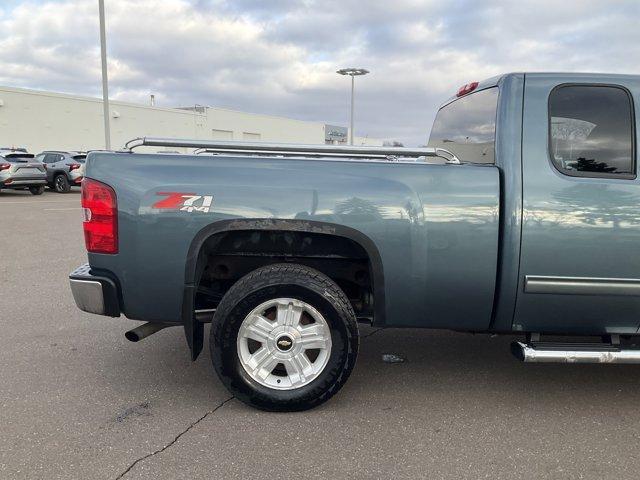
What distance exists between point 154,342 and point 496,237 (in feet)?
9.76

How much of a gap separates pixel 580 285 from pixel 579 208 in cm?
45

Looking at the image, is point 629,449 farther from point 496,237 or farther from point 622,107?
point 622,107

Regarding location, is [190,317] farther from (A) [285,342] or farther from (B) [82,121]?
(B) [82,121]

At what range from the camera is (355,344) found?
3172mm

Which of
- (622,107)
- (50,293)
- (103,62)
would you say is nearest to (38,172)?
(103,62)

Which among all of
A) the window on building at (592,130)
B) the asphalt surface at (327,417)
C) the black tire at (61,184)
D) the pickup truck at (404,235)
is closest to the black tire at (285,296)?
the pickup truck at (404,235)

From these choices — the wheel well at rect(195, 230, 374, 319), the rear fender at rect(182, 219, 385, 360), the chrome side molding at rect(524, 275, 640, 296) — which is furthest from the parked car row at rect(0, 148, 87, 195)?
the chrome side molding at rect(524, 275, 640, 296)

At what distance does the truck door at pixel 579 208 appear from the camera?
9.87 feet

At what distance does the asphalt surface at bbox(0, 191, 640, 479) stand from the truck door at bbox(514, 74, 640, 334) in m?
0.63

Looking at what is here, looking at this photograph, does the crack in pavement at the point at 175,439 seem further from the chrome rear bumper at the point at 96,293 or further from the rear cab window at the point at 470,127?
the rear cab window at the point at 470,127

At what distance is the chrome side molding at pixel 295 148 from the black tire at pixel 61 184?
19311mm

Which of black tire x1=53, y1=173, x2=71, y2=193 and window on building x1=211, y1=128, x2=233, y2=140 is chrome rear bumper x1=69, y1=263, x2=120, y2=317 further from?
window on building x1=211, y1=128, x2=233, y2=140

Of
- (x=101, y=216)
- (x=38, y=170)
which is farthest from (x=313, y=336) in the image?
(x=38, y=170)

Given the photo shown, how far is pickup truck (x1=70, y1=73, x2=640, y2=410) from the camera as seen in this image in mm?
3027
